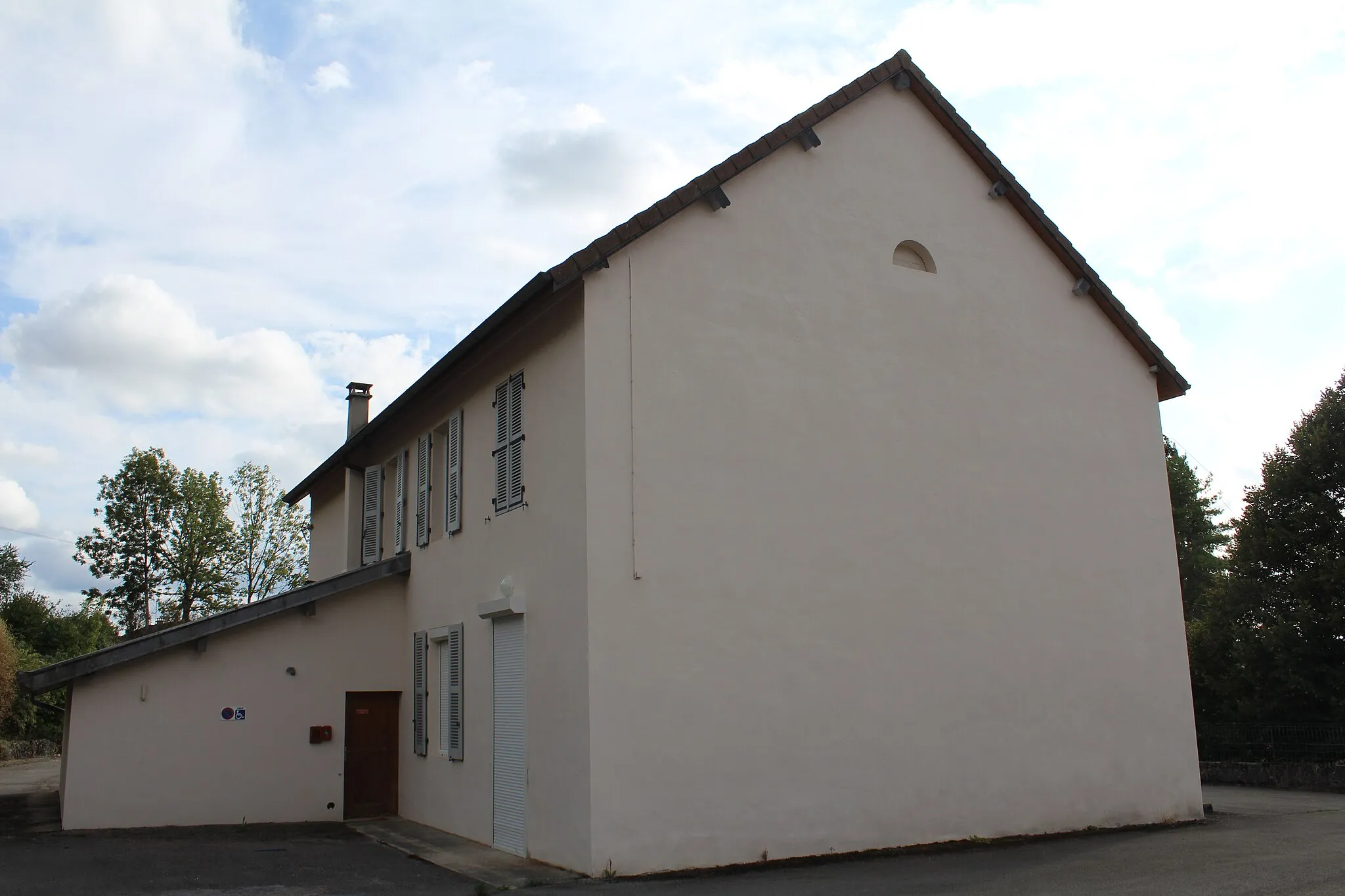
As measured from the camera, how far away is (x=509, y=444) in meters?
12.7

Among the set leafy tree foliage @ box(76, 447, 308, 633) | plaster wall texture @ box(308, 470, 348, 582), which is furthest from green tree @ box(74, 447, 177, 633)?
plaster wall texture @ box(308, 470, 348, 582)

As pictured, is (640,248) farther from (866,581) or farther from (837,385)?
(866,581)

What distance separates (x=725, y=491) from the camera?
1134 centimetres

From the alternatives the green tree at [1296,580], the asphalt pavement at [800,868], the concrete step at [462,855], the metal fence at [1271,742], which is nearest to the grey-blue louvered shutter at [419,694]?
the concrete step at [462,855]

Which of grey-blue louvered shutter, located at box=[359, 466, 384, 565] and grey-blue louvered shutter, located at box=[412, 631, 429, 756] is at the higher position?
grey-blue louvered shutter, located at box=[359, 466, 384, 565]

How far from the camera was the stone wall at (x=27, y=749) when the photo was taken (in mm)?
35406

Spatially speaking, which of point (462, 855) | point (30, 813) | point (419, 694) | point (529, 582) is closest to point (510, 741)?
point (462, 855)

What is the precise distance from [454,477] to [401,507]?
9.17 feet

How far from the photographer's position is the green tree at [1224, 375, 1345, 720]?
21.5 metres

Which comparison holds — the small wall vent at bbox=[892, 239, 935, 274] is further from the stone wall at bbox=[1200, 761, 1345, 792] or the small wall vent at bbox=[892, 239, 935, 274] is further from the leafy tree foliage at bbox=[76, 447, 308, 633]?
the leafy tree foliage at bbox=[76, 447, 308, 633]

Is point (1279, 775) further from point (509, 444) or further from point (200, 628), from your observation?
point (200, 628)

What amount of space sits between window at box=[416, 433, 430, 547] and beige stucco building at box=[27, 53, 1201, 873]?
0.09 m

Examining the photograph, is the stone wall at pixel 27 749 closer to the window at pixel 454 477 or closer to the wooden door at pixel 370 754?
the wooden door at pixel 370 754

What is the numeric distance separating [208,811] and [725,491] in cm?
874
